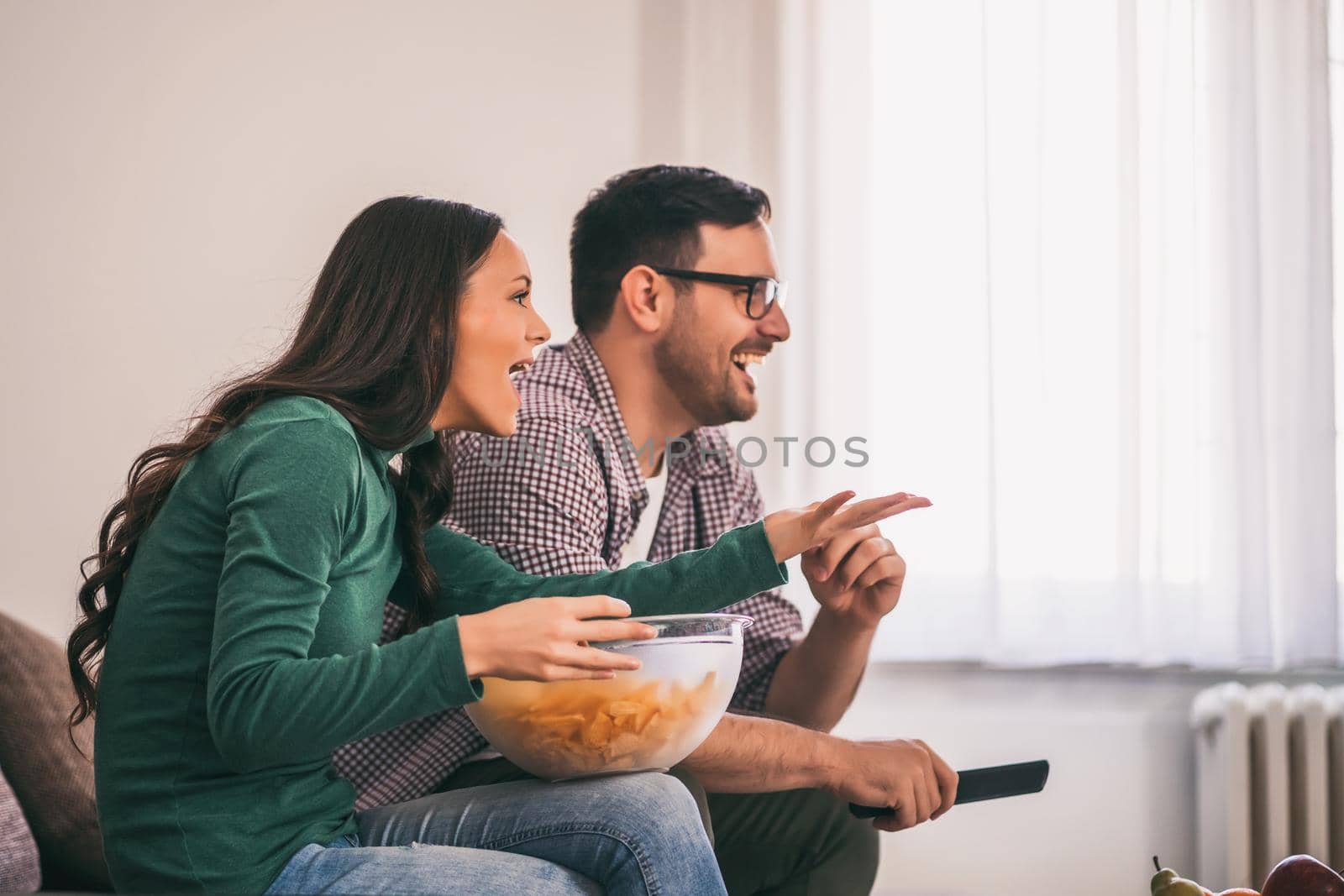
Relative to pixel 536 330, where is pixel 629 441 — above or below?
below

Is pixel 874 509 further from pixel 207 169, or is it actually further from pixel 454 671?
pixel 207 169

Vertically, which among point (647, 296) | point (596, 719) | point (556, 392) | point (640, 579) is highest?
point (647, 296)

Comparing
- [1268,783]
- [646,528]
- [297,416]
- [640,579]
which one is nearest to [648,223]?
[640,579]

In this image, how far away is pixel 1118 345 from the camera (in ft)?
8.84

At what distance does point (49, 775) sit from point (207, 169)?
140 cm

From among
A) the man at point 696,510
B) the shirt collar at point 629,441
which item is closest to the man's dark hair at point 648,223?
the man at point 696,510

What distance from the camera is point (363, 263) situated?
122cm

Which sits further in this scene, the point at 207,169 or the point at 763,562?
the point at 207,169

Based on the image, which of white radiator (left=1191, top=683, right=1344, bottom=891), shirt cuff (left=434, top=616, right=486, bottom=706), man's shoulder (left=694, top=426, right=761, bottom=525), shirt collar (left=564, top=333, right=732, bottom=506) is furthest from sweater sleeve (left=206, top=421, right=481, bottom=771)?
white radiator (left=1191, top=683, right=1344, bottom=891)

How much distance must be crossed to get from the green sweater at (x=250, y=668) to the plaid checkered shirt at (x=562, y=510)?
368mm

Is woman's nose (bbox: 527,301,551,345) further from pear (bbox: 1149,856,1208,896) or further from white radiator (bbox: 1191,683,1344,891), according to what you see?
white radiator (bbox: 1191,683,1344,891)

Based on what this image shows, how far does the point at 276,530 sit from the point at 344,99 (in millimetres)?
1912

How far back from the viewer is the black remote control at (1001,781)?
1.34m

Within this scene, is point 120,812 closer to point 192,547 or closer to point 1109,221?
point 192,547
